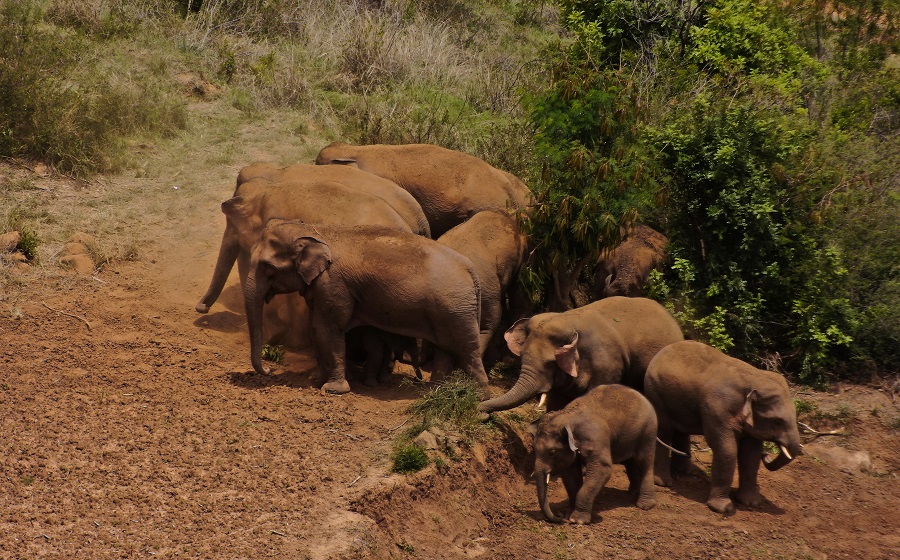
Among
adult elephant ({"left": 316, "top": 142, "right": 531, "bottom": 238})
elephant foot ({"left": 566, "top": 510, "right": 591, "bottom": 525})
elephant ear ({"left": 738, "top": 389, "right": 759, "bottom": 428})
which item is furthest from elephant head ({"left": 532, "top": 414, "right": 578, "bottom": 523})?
adult elephant ({"left": 316, "top": 142, "right": 531, "bottom": 238})

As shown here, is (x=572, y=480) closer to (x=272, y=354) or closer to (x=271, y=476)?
(x=271, y=476)

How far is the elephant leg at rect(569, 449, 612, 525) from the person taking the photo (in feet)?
28.4

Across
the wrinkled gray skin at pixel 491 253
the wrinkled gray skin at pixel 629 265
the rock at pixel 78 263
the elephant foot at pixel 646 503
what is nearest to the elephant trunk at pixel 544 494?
the elephant foot at pixel 646 503

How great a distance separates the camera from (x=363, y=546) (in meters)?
7.51

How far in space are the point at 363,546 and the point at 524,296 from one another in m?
4.82

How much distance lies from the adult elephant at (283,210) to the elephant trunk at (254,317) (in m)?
1.14

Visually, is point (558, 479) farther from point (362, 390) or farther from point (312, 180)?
point (312, 180)

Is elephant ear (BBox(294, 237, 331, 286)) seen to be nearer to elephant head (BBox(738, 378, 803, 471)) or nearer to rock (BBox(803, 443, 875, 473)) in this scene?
elephant head (BBox(738, 378, 803, 471))

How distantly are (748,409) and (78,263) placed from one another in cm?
729

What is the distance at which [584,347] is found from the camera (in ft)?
32.3

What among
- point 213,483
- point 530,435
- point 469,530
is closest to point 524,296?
point 530,435

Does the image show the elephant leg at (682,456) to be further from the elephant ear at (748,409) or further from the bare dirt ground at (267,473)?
the elephant ear at (748,409)

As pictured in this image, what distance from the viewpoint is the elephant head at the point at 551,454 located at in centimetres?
862

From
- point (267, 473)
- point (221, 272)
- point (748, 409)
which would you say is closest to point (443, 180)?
point (221, 272)
